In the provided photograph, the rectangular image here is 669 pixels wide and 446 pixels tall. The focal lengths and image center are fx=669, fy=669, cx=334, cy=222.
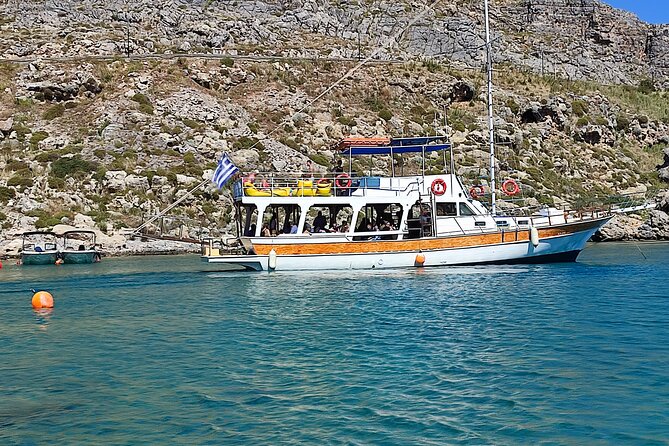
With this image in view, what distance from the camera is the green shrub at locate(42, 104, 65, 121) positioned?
67.4 metres

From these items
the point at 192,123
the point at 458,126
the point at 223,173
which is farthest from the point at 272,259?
the point at 458,126

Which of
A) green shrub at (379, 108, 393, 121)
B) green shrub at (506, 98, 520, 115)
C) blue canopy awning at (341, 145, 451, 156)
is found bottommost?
blue canopy awning at (341, 145, 451, 156)

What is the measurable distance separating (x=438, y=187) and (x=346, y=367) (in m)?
19.9

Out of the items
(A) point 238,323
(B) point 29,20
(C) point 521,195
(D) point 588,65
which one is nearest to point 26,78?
(B) point 29,20

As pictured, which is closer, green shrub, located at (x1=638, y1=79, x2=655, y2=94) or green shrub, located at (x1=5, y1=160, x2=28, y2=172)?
green shrub, located at (x1=5, y1=160, x2=28, y2=172)

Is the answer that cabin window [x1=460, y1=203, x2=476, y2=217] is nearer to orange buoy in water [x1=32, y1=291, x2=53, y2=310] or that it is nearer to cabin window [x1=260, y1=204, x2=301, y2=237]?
cabin window [x1=260, y1=204, x2=301, y2=237]

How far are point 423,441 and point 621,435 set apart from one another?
2511mm

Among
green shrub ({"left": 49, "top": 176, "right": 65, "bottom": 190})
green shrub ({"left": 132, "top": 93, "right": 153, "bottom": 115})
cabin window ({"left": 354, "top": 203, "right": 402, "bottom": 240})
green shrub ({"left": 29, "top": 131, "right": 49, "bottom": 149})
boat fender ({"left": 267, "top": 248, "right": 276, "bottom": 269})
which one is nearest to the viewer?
boat fender ({"left": 267, "top": 248, "right": 276, "bottom": 269})

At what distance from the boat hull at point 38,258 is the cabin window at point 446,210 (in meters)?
27.9

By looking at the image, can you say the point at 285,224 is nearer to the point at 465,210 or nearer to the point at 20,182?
the point at 465,210

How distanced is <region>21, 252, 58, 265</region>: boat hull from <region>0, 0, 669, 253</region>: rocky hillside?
543cm

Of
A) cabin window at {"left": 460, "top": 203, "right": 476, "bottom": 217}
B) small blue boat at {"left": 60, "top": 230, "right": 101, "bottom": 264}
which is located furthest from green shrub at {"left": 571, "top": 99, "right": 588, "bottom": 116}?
small blue boat at {"left": 60, "top": 230, "right": 101, "bottom": 264}

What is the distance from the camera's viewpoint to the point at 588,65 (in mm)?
110750

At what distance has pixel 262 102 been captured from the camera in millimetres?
74188
